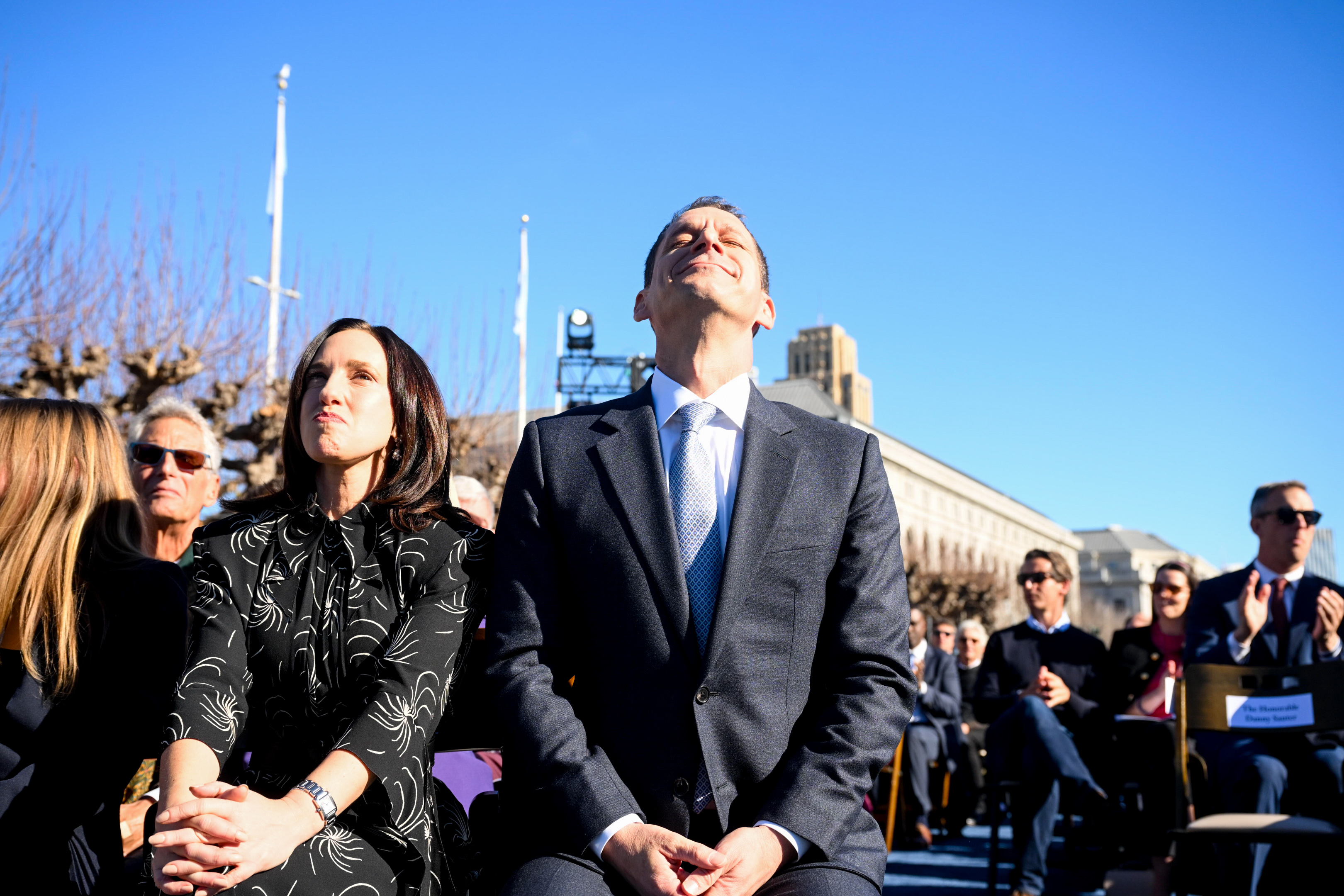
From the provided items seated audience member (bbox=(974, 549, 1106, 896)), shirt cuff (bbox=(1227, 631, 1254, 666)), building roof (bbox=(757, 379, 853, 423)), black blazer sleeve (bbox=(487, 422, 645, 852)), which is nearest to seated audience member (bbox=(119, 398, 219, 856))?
black blazer sleeve (bbox=(487, 422, 645, 852))

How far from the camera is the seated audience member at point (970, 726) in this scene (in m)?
9.45

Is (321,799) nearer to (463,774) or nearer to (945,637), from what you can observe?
(463,774)

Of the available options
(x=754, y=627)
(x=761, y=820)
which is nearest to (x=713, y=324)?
(x=754, y=627)

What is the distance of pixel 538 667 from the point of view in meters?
2.41

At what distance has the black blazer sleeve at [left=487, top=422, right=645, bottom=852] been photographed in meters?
2.24

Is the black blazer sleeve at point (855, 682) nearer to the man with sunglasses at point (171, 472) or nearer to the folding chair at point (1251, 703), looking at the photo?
the folding chair at point (1251, 703)

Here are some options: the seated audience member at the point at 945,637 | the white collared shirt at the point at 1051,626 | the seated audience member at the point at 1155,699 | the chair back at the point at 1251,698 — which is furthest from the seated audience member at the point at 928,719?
the chair back at the point at 1251,698

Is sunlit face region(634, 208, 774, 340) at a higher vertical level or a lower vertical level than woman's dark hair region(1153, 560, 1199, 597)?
higher

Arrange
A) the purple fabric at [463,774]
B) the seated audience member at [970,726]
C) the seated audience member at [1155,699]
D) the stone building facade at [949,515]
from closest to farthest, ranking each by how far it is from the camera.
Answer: the purple fabric at [463,774] < the seated audience member at [1155,699] < the seated audience member at [970,726] < the stone building facade at [949,515]

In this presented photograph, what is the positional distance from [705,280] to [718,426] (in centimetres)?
39

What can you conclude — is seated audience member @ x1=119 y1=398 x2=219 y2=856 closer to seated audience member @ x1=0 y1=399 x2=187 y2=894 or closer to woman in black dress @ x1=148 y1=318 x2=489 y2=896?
seated audience member @ x1=0 y1=399 x2=187 y2=894

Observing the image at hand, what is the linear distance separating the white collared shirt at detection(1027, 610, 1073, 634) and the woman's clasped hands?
577cm

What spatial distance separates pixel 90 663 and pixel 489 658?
1176mm

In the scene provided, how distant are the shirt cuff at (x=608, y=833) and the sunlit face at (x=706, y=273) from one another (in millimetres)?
1251
